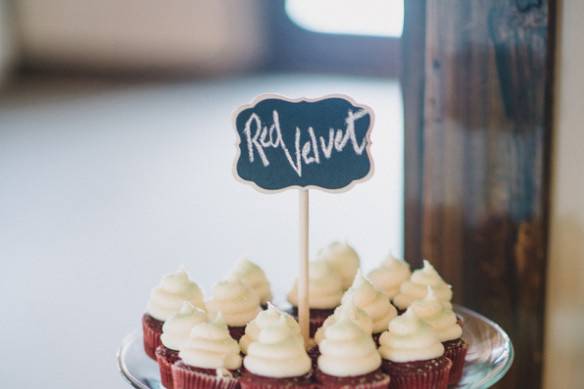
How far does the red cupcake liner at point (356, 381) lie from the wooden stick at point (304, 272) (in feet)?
0.59

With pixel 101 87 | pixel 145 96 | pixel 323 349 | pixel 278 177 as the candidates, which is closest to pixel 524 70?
pixel 278 177

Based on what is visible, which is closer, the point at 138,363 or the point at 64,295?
the point at 138,363

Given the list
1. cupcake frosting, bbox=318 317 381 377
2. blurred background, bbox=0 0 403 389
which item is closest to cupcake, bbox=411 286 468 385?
cupcake frosting, bbox=318 317 381 377

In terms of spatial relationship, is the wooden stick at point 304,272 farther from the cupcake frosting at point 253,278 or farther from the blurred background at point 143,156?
the blurred background at point 143,156

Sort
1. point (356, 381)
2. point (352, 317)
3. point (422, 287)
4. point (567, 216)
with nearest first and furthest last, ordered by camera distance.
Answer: point (356, 381) < point (352, 317) < point (422, 287) < point (567, 216)

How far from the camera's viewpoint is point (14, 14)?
21.8 feet

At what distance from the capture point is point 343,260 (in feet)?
6.27

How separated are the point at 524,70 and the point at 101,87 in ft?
15.6

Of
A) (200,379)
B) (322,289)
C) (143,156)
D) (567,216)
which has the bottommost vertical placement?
(200,379)

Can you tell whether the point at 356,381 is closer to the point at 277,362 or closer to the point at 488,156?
the point at 277,362

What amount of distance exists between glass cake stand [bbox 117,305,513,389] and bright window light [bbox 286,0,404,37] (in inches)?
178

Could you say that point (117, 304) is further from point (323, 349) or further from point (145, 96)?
point (145, 96)

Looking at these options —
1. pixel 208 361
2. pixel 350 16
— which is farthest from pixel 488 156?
pixel 350 16

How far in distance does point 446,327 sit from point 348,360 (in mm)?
254
